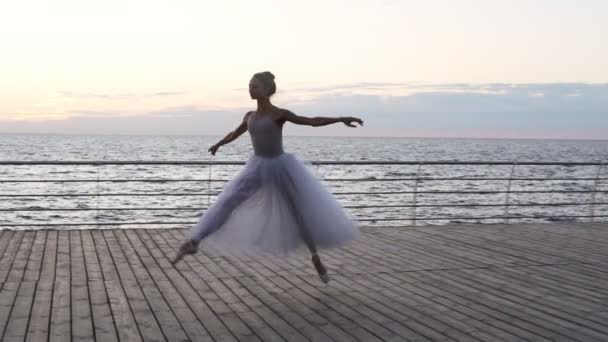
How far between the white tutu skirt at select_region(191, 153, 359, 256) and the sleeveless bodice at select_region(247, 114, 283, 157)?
0.06 m

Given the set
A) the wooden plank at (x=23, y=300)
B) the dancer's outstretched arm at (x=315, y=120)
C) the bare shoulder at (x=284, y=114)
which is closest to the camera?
the wooden plank at (x=23, y=300)

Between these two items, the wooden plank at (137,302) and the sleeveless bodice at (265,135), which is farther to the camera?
the sleeveless bodice at (265,135)

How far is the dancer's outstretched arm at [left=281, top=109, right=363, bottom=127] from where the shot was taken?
4.68 m

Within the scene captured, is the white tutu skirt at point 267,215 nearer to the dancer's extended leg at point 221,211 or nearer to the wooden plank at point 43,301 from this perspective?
the dancer's extended leg at point 221,211

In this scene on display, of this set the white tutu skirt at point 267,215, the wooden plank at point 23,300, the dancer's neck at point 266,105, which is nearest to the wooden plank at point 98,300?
the wooden plank at point 23,300

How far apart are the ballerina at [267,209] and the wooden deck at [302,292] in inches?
13.6

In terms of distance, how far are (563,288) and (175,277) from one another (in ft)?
9.80

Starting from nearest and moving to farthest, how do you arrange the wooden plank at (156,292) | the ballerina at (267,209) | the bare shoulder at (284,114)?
1. the wooden plank at (156,292)
2. the bare shoulder at (284,114)
3. the ballerina at (267,209)

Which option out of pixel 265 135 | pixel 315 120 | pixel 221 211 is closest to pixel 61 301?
pixel 221 211

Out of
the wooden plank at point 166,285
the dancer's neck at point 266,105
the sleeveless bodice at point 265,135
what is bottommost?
the wooden plank at point 166,285

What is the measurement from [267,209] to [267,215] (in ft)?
0.14

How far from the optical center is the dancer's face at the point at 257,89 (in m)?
4.87

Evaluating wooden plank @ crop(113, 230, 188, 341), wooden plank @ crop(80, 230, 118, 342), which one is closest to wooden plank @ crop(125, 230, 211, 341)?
wooden plank @ crop(113, 230, 188, 341)

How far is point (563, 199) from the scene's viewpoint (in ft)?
89.2
